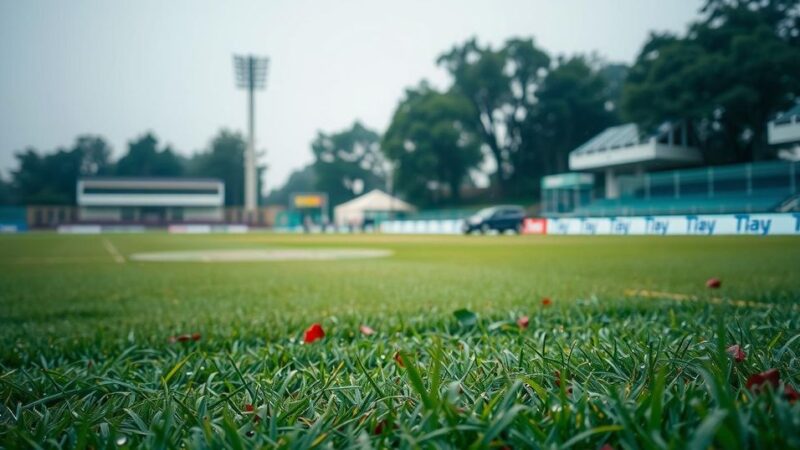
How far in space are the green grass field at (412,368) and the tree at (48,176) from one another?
60.9 metres

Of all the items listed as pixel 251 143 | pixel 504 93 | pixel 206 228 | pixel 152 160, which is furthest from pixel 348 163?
pixel 504 93

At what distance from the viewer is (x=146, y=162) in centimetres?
6381

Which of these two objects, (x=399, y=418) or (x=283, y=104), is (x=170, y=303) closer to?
(x=399, y=418)

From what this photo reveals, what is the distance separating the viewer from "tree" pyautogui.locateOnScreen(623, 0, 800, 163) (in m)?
1.86

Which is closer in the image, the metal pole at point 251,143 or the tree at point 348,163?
the metal pole at point 251,143

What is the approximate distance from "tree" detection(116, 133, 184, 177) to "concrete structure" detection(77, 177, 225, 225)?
11.3 metres

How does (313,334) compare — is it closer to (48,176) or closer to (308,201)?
(308,201)

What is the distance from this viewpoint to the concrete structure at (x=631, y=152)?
2334 mm

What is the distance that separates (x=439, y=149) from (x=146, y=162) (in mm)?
63209

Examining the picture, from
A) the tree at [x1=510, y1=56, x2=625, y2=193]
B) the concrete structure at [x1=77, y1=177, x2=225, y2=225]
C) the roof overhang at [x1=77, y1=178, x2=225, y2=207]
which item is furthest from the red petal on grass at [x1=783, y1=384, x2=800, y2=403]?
the roof overhang at [x1=77, y1=178, x2=225, y2=207]

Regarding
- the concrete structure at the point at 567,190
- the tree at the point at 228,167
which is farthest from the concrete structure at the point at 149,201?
the concrete structure at the point at 567,190

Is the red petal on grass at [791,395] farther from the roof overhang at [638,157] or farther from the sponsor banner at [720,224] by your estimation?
the roof overhang at [638,157]

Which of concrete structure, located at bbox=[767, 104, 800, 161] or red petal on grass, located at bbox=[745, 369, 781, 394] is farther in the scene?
concrete structure, located at bbox=[767, 104, 800, 161]

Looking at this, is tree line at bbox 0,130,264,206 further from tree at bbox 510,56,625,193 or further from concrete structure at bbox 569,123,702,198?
concrete structure at bbox 569,123,702,198
